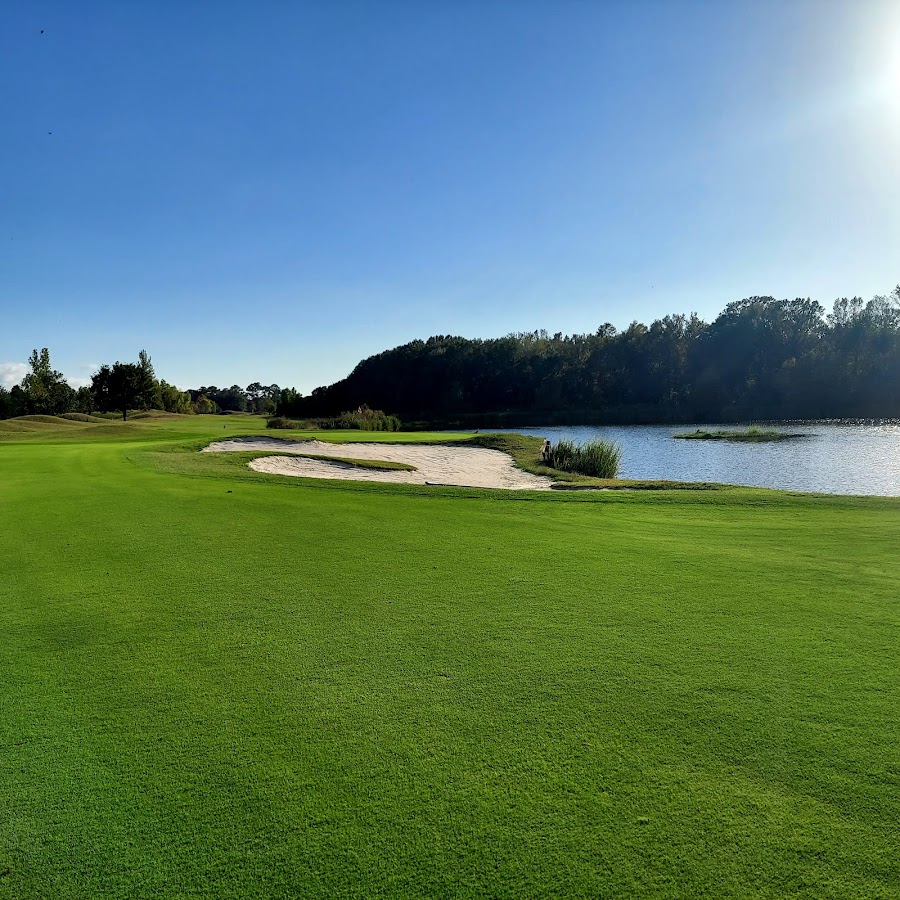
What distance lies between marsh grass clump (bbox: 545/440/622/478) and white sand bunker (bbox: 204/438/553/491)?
7.11 feet

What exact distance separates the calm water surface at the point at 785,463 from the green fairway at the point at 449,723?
16.3 meters

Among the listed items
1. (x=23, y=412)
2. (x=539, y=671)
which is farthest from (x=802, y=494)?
(x=23, y=412)

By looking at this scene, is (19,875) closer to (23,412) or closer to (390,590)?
(390,590)

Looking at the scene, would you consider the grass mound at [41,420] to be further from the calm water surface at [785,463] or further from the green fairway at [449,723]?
the green fairway at [449,723]

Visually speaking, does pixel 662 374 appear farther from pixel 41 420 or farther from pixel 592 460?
pixel 41 420

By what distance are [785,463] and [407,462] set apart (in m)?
17.6

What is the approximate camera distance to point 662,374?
95.8 meters

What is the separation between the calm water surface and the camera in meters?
21.5

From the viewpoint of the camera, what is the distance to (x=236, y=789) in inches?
112

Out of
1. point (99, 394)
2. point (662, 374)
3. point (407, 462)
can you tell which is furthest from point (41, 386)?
point (662, 374)

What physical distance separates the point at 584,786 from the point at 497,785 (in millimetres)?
406

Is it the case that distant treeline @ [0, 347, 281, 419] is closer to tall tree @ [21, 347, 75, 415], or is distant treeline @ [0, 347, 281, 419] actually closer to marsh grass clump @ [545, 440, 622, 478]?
tall tree @ [21, 347, 75, 415]

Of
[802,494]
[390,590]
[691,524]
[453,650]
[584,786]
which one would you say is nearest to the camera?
[584,786]

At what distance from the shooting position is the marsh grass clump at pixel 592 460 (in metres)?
23.6
